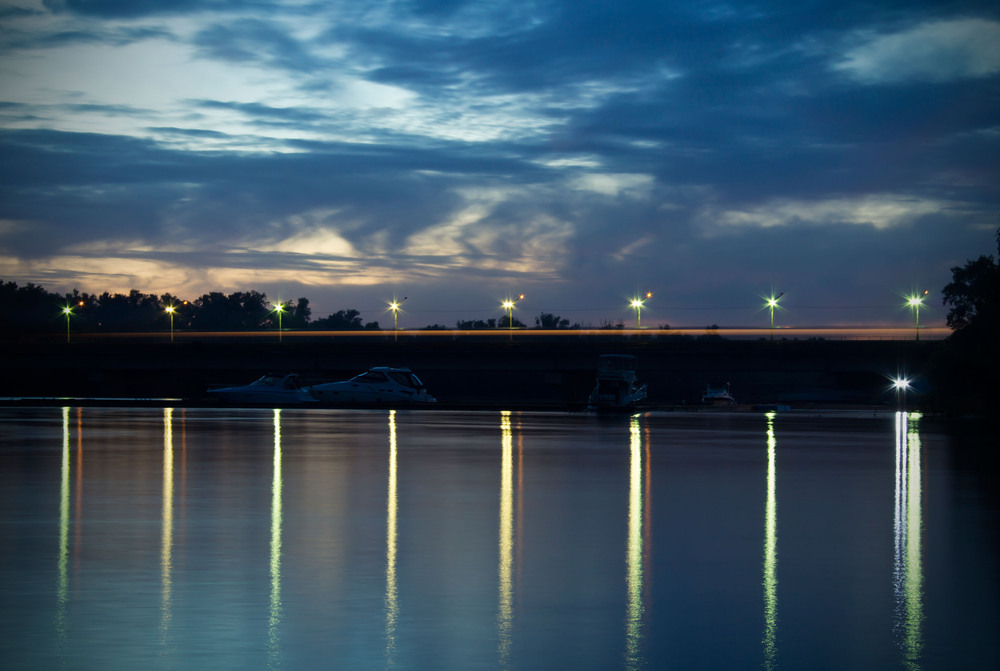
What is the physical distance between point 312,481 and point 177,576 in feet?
25.0

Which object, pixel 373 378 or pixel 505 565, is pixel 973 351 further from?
pixel 505 565

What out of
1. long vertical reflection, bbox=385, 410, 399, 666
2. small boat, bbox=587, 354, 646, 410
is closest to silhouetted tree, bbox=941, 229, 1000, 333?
small boat, bbox=587, 354, 646, 410

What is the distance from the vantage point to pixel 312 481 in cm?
1728

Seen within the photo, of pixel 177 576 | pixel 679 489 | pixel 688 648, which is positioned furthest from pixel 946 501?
pixel 177 576

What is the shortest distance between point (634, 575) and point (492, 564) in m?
1.45

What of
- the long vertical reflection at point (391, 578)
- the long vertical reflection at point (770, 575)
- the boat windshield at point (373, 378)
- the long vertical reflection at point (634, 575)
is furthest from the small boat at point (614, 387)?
the long vertical reflection at point (391, 578)

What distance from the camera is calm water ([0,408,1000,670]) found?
24.3ft

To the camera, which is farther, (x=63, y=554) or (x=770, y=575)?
(x=63, y=554)

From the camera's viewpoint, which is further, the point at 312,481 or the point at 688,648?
the point at 312,481

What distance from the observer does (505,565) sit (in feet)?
34.1

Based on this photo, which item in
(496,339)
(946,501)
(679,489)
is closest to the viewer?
(946,501)

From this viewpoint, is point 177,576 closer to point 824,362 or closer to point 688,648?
point 688,648

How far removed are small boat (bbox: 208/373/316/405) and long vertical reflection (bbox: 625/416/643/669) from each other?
131ft

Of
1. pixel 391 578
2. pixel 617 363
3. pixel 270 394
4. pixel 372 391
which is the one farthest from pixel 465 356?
pixel 391 578
